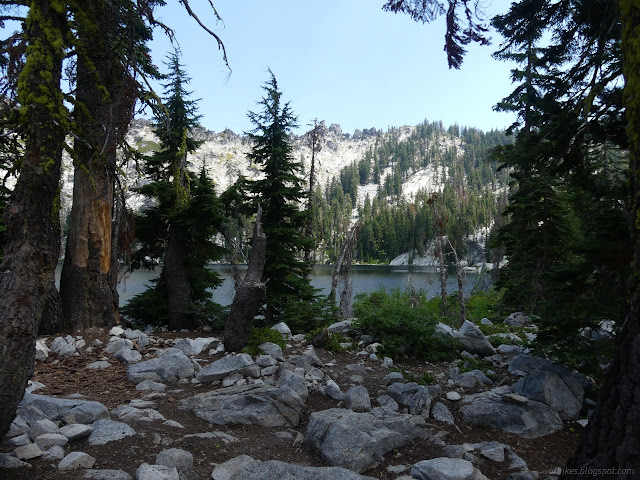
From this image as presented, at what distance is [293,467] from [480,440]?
2831 mm

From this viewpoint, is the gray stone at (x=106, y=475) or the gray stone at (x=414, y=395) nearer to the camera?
the gray stone at (x=106, y=475)

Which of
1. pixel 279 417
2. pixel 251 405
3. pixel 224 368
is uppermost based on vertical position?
pixel 224 368

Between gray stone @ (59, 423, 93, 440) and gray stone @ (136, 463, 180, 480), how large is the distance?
0.99m

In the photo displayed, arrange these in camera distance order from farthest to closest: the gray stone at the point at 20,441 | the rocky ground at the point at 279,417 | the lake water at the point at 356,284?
1. the lake water at the point at 356,284
2. the rocky ground at the point at 279,417
3. the gray stone at the point at 20,441

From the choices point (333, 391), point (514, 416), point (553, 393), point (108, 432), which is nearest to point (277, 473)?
point (108, 432)

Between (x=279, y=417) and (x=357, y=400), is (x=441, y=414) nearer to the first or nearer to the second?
(x=357, y=400)

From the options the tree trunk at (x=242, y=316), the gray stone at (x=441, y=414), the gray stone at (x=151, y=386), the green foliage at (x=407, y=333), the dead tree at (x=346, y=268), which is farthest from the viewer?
the dead tree at (x=346, y=268)

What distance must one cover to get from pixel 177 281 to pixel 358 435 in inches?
358

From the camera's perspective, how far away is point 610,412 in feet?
8.77

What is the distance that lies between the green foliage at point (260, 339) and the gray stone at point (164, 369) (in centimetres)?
124

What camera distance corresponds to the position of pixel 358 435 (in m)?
4.34

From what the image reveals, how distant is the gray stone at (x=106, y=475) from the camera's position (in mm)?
3117

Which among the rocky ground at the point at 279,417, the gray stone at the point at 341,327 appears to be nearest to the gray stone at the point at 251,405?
the rocky ground at the point at 279,417

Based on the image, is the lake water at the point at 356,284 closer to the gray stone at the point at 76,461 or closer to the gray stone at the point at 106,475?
the gray stone at the point at 76,461
